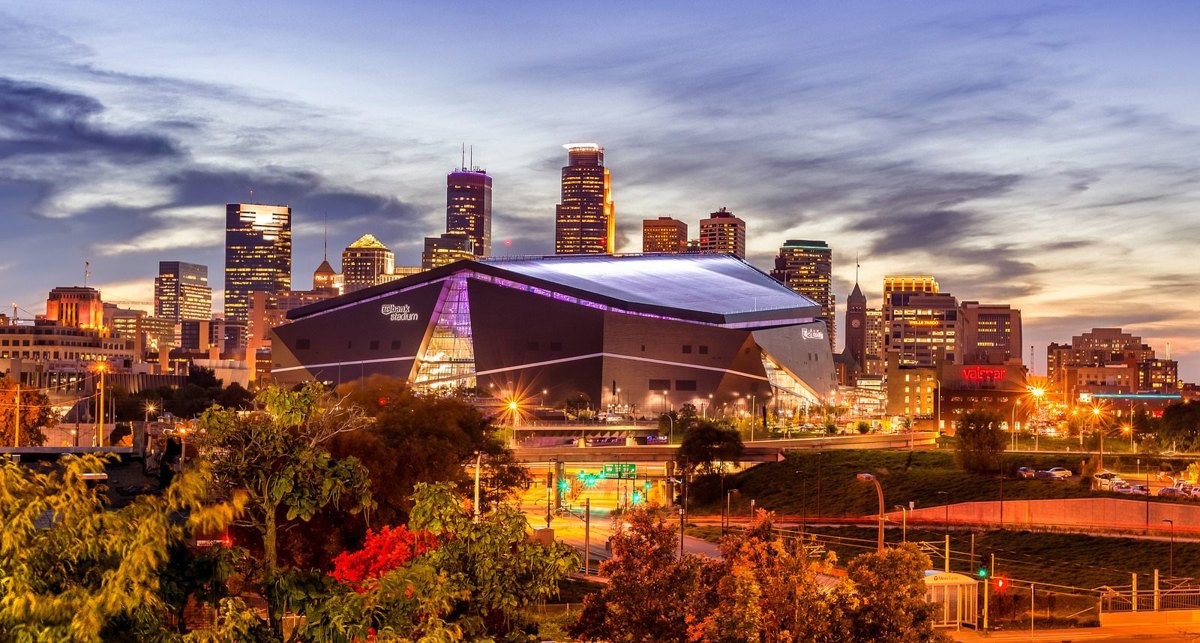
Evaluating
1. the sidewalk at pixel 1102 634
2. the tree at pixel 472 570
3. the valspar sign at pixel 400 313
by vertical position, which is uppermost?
the valspar sign at pixel 400 313

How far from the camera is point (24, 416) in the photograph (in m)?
94.5

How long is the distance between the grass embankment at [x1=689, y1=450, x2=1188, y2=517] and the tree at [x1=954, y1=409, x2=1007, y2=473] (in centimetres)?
112

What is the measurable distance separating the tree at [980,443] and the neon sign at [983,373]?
300 feet

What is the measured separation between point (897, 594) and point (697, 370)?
167 m

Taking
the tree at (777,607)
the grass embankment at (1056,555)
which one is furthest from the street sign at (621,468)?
the tree at (777,607)

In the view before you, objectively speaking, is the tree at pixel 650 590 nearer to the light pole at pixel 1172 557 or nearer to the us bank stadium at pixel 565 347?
the light pole at pixel 1172 557

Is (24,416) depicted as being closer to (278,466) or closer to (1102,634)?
(1102,634)

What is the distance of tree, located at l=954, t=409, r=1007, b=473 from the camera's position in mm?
100375

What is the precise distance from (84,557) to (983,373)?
189m

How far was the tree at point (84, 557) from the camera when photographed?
13500 mm

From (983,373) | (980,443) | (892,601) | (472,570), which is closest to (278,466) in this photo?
(472,570)

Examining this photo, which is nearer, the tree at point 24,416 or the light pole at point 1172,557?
the light pole at point 1172,557

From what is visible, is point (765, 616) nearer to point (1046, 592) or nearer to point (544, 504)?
point (1046, 592)

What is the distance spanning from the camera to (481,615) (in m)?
19.0
